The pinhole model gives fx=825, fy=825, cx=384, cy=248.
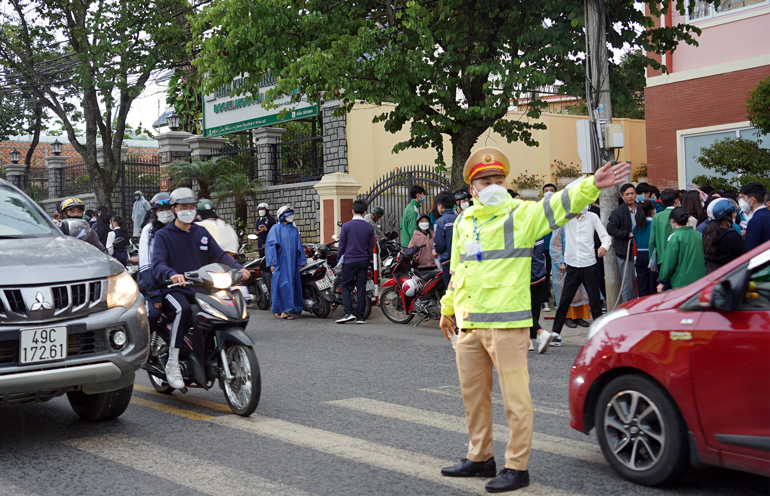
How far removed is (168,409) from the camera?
686cm

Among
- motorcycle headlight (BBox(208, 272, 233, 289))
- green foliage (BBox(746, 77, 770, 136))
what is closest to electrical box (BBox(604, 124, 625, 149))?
green foliage (BBox(746, 77, 770, 136))

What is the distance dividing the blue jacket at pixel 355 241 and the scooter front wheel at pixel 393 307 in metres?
0.64

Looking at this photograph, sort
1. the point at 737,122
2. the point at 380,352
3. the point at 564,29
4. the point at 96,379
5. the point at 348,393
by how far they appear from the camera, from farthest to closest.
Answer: the point at 737,122 → the point at 564,29 → the point at 380,352 → the point at 348,393 → the point at 96,379

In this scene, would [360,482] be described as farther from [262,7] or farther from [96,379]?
[262,7]

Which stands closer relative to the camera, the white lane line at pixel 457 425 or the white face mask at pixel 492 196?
the white face mask at pixel 492 196

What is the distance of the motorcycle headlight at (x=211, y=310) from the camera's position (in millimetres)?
6496

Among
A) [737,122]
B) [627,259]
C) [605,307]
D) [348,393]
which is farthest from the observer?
[737,122]

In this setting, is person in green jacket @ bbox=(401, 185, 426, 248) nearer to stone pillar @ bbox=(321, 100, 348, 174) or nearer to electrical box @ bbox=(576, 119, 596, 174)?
electrical box @ bbox=(576, 119, 596, 174)

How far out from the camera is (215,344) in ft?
21.8

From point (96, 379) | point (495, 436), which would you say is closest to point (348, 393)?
point (495, 436)

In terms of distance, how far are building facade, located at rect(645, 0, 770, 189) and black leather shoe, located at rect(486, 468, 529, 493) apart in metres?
12.7

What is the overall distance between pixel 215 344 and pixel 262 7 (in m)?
9.03

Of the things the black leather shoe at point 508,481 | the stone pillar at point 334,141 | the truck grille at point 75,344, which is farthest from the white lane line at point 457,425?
the stone pillar at point 334,141

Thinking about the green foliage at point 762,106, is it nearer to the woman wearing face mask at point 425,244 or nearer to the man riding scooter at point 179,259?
the woman wearing face mask at point 425,244
